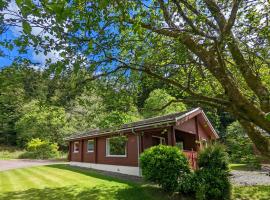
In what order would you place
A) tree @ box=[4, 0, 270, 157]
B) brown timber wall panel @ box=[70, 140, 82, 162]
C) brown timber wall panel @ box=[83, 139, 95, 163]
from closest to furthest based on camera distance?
tree @ box=[4, 0, 270, 157] → brown timber wall panel @ box=[83, 139, 95, 163] → brown timber wall panel @ box=[70, 140, 82, 162]

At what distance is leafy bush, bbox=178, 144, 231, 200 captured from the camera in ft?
31.8

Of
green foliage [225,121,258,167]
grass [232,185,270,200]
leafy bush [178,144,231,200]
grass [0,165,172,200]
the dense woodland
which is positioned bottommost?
grass [232,185,270,200]

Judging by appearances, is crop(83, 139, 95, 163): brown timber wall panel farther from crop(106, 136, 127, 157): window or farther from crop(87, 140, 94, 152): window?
crop(106, 136, 127, 157): window

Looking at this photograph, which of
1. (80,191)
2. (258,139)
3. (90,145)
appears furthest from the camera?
(90,145)

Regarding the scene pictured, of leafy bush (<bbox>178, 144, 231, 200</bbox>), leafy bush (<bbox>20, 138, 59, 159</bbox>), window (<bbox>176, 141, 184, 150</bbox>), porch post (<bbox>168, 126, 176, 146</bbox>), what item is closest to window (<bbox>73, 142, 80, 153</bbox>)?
window (<bbox>176, 141, 184, 150</bbox>)

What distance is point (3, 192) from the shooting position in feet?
36.0

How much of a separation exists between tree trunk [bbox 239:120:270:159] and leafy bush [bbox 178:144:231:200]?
4.69m

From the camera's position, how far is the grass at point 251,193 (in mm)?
10020

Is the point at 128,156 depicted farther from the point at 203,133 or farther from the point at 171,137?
the point at 203,133

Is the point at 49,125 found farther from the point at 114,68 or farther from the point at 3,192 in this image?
the point at 114,68

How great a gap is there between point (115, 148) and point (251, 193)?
34.5 ft

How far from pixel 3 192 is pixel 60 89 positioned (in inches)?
A: 282

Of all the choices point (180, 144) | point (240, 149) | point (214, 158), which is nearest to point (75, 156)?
point (180, 144)

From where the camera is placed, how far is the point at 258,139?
5480mm
